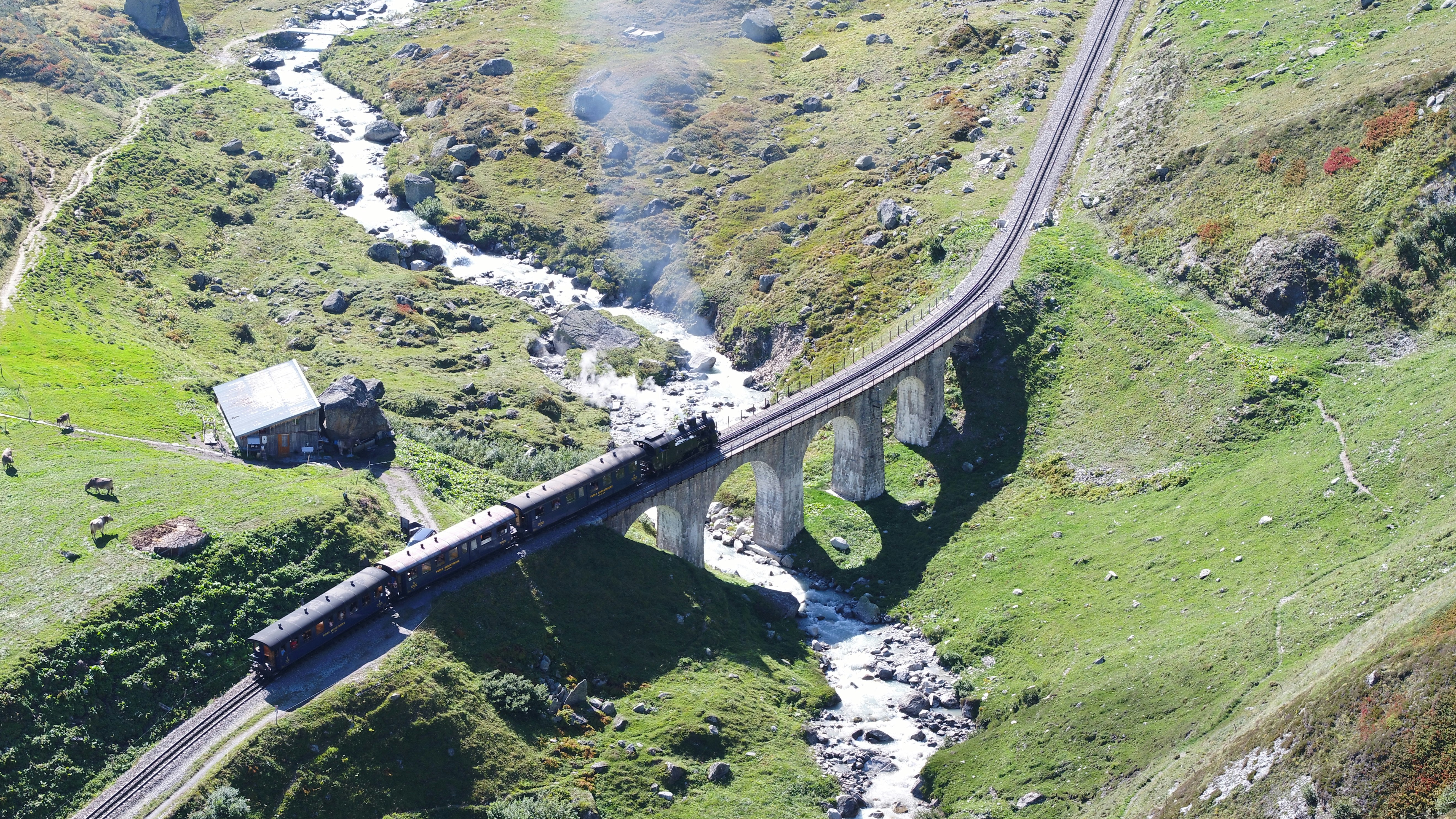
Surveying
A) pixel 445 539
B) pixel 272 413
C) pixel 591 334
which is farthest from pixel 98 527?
pixel 591 334

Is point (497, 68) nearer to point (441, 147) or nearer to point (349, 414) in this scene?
point (441, 147)

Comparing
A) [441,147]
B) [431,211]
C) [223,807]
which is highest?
[223,807]

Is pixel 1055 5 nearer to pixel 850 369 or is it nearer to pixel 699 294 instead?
pixel 699 294

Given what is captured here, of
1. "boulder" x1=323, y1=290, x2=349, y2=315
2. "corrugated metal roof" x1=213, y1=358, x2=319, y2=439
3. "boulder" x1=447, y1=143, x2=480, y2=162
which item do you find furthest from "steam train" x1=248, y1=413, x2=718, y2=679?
"boulder" x1=447, y1=143, x2=480, y2=162

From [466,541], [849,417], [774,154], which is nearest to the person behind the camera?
[466,541]

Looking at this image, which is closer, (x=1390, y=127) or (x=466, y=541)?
(x=466, y=541)

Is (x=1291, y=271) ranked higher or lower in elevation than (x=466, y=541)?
higher

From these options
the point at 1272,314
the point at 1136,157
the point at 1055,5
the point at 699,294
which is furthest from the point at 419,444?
the point at 1055,5
